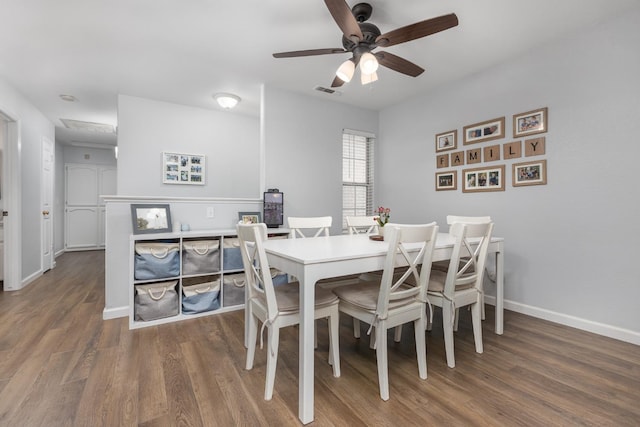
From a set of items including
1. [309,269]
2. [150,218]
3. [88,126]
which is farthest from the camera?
[88,126]

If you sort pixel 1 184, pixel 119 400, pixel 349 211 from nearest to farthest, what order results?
pixel 119 400 → pixel 1 184 → pixel 349 211

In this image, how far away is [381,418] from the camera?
1458 millimetres

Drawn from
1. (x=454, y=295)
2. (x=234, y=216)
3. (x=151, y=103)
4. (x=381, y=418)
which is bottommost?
(x=381, y=418)

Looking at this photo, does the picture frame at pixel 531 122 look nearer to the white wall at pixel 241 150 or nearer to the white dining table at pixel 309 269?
the white wall at pixel 241 150

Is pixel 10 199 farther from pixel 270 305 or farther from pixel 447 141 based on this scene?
pixel 447 141

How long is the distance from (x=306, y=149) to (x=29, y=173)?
150 inches

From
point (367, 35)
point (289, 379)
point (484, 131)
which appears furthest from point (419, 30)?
point (289, 379)

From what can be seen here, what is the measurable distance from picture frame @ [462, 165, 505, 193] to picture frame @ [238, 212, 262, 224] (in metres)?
2.39

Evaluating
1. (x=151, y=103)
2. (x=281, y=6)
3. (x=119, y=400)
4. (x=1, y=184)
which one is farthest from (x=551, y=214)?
(x=1, y=184)

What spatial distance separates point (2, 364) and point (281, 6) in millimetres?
3050

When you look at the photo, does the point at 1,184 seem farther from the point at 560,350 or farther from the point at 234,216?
the point at 560,350

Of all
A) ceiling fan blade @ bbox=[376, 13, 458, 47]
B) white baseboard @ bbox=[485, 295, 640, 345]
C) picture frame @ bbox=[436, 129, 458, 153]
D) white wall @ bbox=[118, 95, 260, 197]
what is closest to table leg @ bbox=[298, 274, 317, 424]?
ceiling fan blade @ bbox=[376, 13, 458, 47]

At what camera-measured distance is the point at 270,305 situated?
1613 mm

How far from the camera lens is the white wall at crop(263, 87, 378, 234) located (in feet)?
12.0
